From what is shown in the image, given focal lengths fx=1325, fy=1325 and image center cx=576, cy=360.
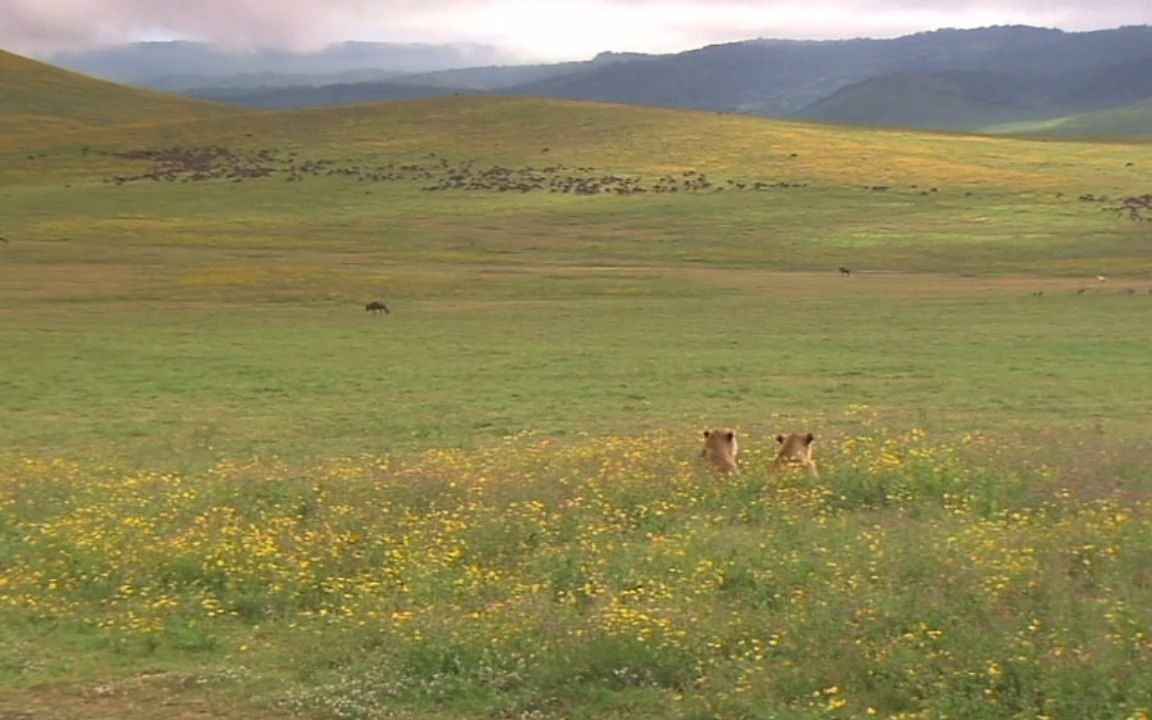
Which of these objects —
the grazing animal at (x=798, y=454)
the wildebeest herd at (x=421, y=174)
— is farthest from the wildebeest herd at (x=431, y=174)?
the grazing animal at (x=798, y=454)

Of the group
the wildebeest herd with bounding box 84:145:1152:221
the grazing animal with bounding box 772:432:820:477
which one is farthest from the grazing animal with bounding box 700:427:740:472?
the wildebeest herd with bounding box 84:145:1152:221

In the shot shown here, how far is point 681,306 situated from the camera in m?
49.5

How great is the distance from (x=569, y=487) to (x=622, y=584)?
4.43m

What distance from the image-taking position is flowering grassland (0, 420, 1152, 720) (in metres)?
9.09

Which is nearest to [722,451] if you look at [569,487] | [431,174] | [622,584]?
[569,487]

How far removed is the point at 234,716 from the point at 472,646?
1.84m

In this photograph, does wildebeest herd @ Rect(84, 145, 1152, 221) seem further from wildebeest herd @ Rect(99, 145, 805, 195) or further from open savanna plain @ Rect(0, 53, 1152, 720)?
open savanna plain @ Rect(0, 53, 1152, 720)

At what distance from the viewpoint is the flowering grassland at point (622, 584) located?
909cm

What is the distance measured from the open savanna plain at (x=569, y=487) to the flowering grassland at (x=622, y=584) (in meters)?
0.04

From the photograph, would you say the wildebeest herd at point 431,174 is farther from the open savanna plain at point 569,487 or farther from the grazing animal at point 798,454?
the grazing animal at point 798,454

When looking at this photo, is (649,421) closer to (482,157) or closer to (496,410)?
(496,410)

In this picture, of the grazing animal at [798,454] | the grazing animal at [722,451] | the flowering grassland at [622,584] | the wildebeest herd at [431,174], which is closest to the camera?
the flowering grassland at [622,584]

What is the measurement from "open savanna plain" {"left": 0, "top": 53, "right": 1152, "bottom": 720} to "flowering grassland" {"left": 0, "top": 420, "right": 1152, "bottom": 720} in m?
0.04

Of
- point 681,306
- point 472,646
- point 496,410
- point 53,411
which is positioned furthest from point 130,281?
point 472,646
